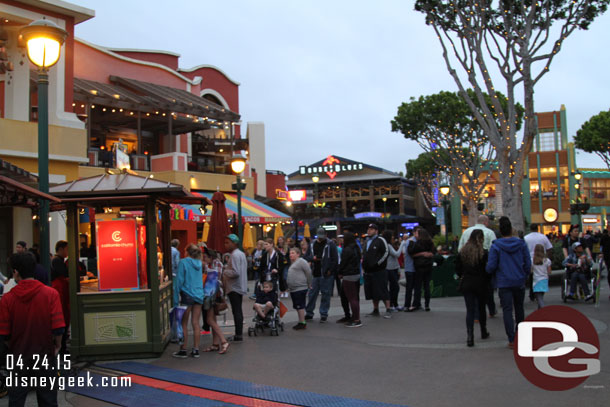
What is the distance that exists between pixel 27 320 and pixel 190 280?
359 centimetres

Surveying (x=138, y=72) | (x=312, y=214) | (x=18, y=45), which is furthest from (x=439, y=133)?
(x=18, y=45)

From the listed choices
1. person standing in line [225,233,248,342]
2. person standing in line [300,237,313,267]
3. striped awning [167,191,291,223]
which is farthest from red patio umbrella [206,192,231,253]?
striped awning [167,191,291,223]

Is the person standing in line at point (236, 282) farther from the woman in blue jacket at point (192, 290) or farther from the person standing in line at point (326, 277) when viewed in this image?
the person standing in line at point (326, 277)

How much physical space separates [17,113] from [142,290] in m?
10.3

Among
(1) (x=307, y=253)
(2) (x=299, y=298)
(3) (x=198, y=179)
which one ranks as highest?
(3) (x=198, y=179)

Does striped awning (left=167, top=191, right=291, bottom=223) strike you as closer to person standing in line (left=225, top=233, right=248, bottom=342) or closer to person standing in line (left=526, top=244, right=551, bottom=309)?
person standing in line (left=225, top=233, right=248, bottom=342)

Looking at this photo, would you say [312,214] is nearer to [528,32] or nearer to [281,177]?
[281,177]

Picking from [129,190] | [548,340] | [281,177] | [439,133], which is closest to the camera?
[548,340]

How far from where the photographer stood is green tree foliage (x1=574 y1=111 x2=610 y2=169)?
41312mm

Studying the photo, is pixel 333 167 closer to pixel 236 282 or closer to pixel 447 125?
pixel 447 125

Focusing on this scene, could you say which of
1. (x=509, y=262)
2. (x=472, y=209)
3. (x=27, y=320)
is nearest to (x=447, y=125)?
(x=472, y=209)

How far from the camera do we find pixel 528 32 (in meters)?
19.5

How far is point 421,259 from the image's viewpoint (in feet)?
41.0

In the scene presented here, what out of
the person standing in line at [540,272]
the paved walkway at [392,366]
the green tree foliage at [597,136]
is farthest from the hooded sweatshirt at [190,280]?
the green tree foliage at [597,136]
